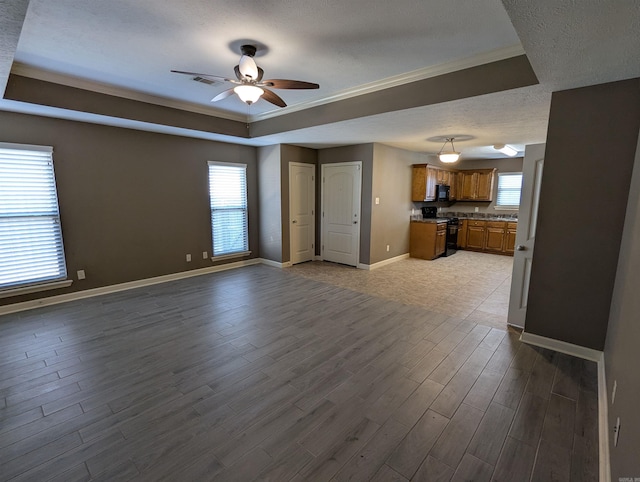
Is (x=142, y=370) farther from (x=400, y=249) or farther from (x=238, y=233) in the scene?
(x=400, y=249)

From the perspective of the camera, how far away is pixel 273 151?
5.92 meters

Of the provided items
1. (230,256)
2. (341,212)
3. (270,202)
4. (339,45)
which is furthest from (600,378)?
(230,256)

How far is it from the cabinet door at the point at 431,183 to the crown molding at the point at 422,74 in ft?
12.3

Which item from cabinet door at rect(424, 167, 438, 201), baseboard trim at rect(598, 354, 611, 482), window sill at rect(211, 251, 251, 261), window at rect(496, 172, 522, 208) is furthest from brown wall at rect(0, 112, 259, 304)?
window at rect(496, 172, 522, 208)

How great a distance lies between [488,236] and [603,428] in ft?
20.9

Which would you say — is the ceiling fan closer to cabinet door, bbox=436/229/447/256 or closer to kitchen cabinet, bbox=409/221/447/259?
kitchen cabinet, bbox=409/221/447/259

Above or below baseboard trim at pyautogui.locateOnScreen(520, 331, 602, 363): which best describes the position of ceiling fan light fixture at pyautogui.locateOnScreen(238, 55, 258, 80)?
above

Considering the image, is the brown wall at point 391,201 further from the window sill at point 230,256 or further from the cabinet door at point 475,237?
the window sill at point 230,256

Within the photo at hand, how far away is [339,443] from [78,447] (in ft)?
5.05

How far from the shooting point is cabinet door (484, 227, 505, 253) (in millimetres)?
7386

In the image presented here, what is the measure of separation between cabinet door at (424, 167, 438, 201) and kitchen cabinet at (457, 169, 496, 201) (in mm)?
1449

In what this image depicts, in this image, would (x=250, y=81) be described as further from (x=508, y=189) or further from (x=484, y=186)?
(x=508, y=189)

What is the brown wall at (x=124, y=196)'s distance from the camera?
4.01 metres

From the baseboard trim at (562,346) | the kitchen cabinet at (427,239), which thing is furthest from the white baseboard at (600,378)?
the kitchen cabinet at (427,239)
